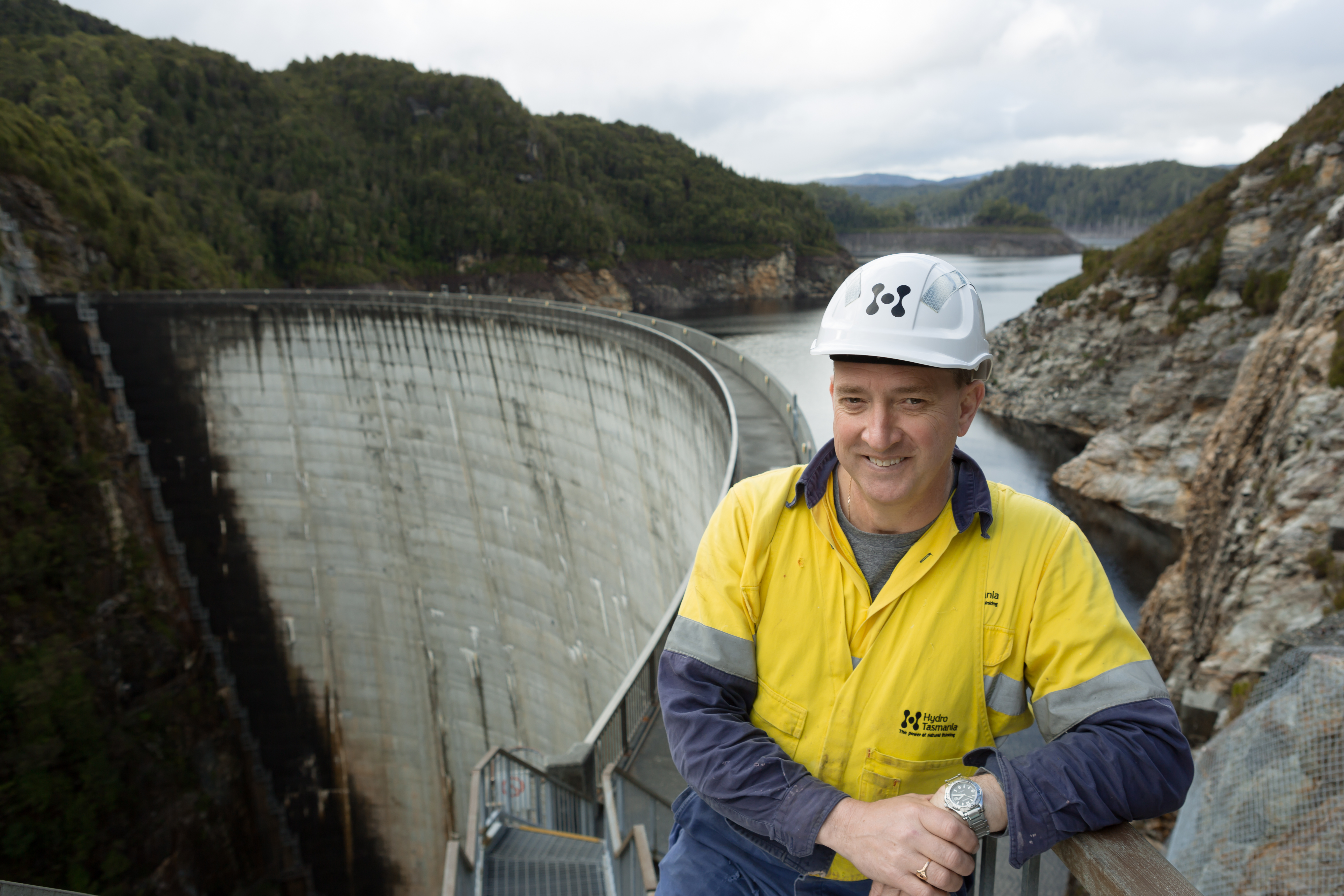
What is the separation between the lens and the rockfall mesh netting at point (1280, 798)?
382 centimetres

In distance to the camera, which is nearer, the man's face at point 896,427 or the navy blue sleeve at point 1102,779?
the navy blue sleeve at point 1102,779

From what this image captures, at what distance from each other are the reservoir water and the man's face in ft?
9.59

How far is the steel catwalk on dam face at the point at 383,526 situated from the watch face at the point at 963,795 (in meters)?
14.8

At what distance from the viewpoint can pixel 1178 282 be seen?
82.7ft

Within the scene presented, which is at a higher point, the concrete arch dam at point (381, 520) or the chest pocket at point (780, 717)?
the chest pocket at point (780, 717)

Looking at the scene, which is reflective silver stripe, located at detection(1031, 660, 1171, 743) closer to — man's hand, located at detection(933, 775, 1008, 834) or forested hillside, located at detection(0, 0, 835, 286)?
man's hand, located at detection(933, 775, 1008, 834)

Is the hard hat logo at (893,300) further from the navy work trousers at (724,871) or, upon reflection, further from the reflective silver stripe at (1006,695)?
the navy work trousers at (724,871)

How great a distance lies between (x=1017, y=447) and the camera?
29.4 meters

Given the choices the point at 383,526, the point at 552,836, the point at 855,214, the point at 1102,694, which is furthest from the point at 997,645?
the point at 855,214

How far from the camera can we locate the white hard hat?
61.0 inches

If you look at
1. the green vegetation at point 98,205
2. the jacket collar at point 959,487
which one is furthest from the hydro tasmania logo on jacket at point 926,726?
the green vegetation at point 98,205

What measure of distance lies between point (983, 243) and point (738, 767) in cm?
11984

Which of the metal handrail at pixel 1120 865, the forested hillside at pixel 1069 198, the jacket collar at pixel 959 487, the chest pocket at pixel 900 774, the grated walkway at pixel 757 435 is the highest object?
the forested hillside at pixel 1069 198

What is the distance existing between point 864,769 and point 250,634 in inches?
1010
